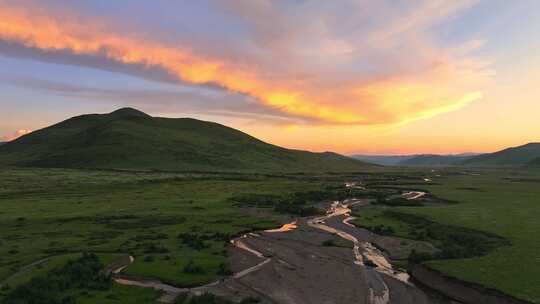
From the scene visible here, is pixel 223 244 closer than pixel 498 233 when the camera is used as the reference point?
Yes

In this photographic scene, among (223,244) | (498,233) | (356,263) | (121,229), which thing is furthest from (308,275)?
(121,229)

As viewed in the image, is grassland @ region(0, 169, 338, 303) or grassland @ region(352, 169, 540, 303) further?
grassland @ region(0, 169, 338, 303)

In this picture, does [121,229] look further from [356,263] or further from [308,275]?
[356,263]

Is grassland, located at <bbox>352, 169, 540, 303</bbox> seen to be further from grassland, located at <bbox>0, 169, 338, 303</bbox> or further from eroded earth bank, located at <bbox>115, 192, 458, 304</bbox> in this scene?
grassland, located at <bbox>0, 169, 338, 303</bbox>

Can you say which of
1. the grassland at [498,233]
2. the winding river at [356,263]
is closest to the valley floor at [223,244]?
the grassland at [498,233]

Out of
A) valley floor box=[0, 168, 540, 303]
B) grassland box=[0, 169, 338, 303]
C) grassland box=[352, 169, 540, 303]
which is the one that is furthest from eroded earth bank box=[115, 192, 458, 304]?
grassland box=[352, 169, 540, 303]

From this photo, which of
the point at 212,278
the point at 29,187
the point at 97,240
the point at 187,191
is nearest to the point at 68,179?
the point at 29,187

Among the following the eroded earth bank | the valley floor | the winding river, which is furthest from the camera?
the valley floor

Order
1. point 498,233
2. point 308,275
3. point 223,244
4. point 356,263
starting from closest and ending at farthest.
A: point 308,275 → point 356,263 → point 223,244 → point 498,233

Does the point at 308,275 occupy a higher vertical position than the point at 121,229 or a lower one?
lower
